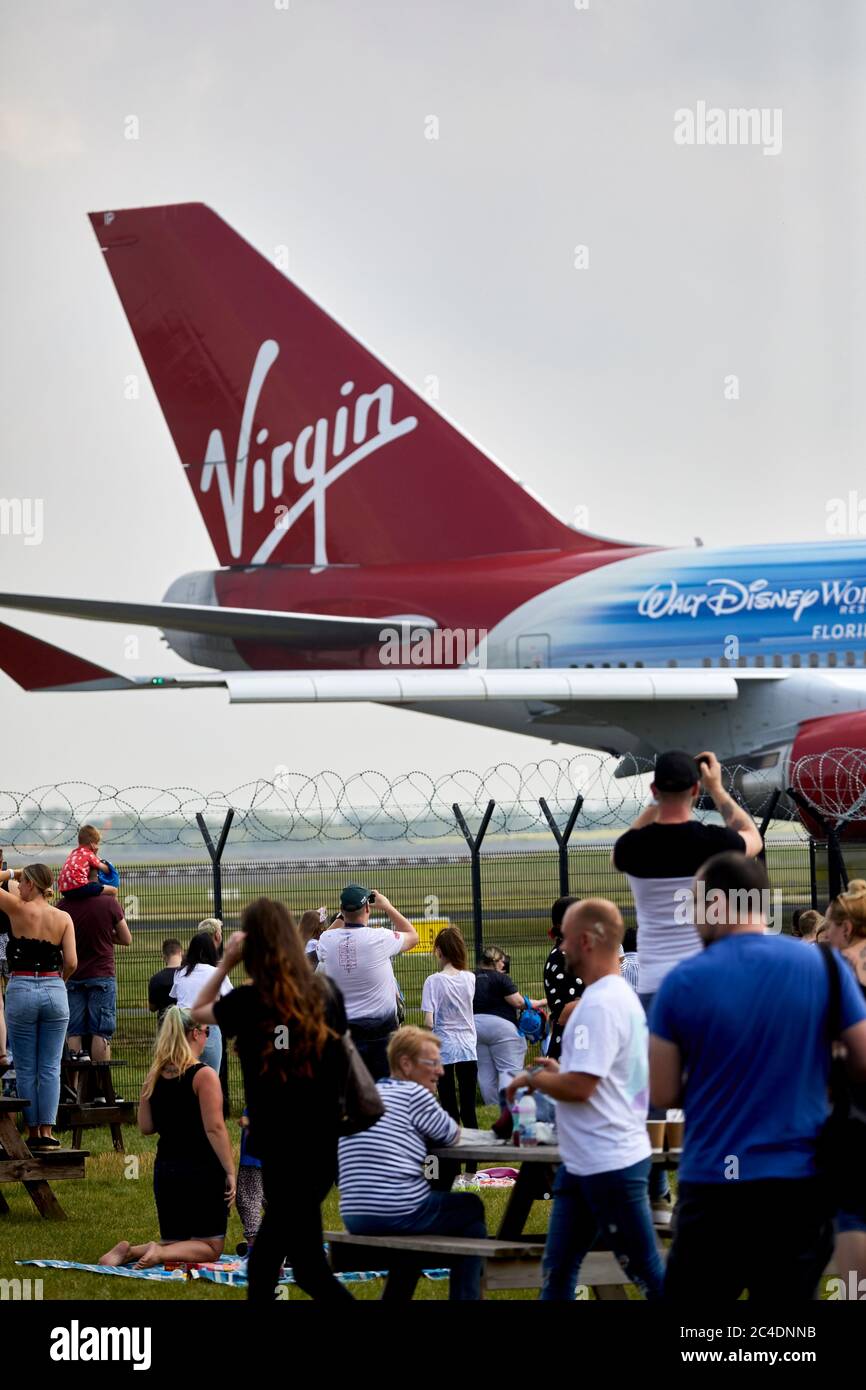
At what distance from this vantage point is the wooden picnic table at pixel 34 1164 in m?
9.26

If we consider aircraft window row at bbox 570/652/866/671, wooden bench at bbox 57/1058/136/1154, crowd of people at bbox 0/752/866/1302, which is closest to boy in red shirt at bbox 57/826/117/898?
wooden bench at bbox 57/1058/136/1154

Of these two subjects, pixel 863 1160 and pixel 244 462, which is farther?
pixel 244 462

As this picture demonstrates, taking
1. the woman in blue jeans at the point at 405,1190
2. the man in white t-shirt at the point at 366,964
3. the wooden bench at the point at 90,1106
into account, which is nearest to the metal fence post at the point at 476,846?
the wooden bench at the point at 90,1106

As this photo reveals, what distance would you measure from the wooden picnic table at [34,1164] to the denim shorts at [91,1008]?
3255 millimetres

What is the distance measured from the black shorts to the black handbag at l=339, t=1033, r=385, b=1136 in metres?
2.23

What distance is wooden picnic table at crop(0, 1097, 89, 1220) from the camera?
30.4 feet

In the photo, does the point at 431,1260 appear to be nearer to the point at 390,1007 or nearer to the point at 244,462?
the point at 390,1007

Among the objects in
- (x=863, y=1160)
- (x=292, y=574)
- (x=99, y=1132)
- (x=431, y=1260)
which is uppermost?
(x=292, y=574)

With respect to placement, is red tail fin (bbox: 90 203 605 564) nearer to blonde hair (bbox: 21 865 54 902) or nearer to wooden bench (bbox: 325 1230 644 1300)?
blonde hair (bbox: 21 865 54 902)

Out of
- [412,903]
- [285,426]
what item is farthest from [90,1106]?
[412,903]

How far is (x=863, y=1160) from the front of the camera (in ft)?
16.2
